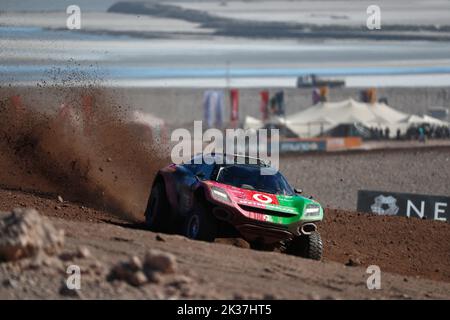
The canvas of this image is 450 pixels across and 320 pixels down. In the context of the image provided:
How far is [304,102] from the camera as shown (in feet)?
128

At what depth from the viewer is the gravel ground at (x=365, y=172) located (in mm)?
25297

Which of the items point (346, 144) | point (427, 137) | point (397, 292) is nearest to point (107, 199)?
point (397, 292)

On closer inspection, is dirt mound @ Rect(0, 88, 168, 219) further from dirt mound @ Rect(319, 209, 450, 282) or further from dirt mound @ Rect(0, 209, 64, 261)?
dirt mound @ Rect(0, 209, 64, 261)

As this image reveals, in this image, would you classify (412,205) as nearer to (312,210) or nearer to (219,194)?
(312,210)

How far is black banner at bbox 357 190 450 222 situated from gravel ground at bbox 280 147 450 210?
4.23 metres

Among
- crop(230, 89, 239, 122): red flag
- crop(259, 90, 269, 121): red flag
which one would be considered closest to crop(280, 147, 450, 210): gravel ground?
crop(230, 89, 239, 122): red flag

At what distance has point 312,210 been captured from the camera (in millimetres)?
11805

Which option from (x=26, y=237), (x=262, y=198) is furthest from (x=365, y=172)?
(x=26, y=237)

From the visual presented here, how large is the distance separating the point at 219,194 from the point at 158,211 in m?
1.74

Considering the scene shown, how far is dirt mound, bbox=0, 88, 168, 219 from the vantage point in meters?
15.6

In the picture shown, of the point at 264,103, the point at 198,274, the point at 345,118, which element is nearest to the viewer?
the point at 198,274

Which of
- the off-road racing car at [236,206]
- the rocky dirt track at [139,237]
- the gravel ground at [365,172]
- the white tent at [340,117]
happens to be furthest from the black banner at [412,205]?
the white tent at [340,117]

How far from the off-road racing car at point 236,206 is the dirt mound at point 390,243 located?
2.72 ft

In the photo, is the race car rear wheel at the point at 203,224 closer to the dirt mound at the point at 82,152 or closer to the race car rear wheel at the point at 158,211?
the race car rear wheel at the point at 158,211
